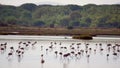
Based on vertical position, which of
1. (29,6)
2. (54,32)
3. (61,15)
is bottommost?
(54,32)

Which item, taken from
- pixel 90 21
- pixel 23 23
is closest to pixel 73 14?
pixel 90 21

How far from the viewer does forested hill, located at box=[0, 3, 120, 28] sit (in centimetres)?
7625

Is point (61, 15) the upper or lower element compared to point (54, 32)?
upper

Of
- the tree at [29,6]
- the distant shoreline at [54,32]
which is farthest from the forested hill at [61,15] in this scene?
the distant shoreline at [54,32]

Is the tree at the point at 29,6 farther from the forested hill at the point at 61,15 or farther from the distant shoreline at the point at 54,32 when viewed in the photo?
the distant shoreline at the point at 54,32

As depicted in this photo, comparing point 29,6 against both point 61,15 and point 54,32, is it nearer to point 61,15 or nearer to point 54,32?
point 61,15

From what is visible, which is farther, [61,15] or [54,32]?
[61,15]

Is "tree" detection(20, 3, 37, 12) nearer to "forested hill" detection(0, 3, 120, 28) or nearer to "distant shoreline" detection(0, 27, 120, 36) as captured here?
"forested hill" detection(0, 3, 120, 28)

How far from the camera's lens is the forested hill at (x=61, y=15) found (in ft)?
250

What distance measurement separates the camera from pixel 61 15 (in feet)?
276

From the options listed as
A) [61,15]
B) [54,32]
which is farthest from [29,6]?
[54,32]

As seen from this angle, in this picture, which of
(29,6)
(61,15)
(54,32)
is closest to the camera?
(54,32)

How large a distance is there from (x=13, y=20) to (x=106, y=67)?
71.2m

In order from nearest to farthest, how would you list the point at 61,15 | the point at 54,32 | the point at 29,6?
1. the point at 54,32
2. the point at 61,15
3. the point at 29,6
